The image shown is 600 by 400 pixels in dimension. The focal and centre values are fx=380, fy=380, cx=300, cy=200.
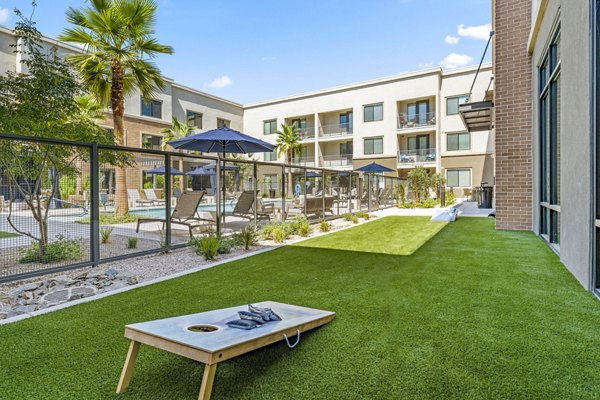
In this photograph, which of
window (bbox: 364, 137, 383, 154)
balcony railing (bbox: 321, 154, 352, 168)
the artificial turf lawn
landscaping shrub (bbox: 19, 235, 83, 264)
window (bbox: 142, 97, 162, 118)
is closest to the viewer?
the artificial turf lawn

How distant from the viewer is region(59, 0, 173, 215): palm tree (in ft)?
36.4

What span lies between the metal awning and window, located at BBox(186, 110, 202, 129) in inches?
884

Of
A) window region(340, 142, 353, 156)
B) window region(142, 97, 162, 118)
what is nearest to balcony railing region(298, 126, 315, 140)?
window region(340, 142, 353, 156)

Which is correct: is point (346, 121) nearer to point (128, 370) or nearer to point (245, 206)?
point (245, 206)

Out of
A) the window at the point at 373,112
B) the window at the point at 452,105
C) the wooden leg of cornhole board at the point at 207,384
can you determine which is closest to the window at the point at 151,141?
the window at the point at 373,112

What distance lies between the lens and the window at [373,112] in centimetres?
3108

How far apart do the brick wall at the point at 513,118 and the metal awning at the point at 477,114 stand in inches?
68.5

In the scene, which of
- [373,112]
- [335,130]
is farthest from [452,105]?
[335,130]

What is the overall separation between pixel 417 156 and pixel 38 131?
Answer: 27302 millimetres

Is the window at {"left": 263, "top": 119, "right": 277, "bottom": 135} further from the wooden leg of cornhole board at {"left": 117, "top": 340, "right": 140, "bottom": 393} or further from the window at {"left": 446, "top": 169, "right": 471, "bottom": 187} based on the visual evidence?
the wooden leg of cornhole board at {"left": 117, "top": 340, "right": 140, "bottom": 393}

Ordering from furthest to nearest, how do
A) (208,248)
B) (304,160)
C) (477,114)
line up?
(304,160) → (477,114) → (208,248)

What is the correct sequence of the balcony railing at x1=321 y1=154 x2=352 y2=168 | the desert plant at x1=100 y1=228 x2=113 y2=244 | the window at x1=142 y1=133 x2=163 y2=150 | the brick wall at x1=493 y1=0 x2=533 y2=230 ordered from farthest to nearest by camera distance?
the balcony railing at x1=321 y1=154 x2=352 y2=168, the window at x1=142 y1=133 x2=163 y2=150, the brick wall at x1=493 y1=0 x2=533 y2=230, the desert plant at x1=100 y1=228 x2=113 y2=244

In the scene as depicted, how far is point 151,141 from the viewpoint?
27.8m

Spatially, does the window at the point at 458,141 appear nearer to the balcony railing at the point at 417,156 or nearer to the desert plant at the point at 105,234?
the balcony railing at the point at 417,156
